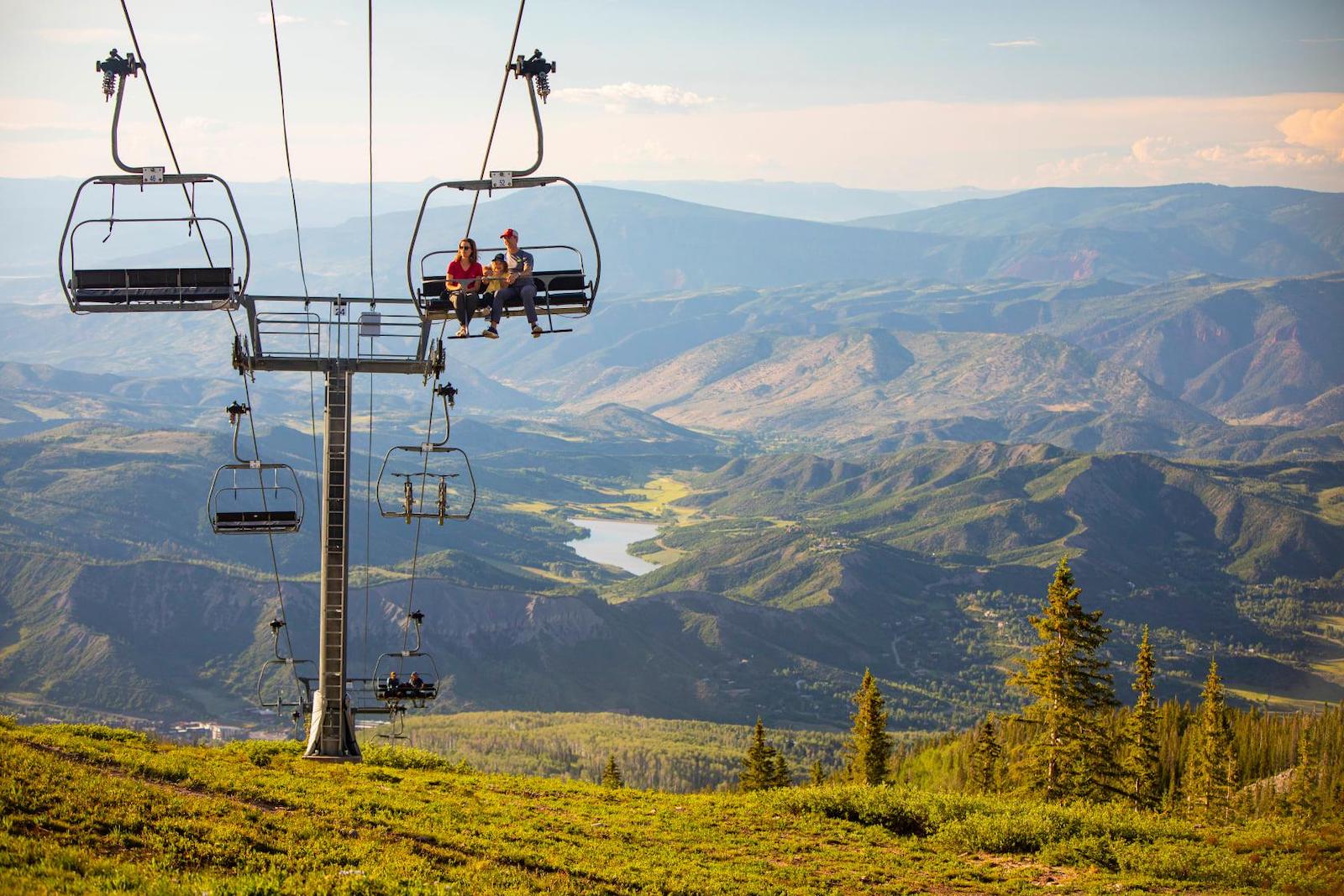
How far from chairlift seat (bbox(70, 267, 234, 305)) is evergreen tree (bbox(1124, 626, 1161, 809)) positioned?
139ft

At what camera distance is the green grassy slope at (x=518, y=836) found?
2017 centimetres

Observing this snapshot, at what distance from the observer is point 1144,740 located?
190 feet

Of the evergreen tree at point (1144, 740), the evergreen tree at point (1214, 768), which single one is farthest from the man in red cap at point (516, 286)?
the evergreen tree at point (1214, 768)

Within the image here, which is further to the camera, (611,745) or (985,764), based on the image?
(611,745)

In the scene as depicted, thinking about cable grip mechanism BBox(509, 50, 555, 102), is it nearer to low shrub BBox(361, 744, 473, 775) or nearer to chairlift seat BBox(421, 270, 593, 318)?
chairlift seat BBox(421, 270, 593, 318)

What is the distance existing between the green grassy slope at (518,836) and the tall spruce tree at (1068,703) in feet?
29.6

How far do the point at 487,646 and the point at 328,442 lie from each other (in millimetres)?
166344

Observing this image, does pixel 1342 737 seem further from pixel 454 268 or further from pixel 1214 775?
pixel 454 268

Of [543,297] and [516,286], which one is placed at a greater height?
[516,286]

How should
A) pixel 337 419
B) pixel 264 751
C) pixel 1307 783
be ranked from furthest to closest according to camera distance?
1. pixel 1307 783
2. pixel 264 751
3. pixel 337 419

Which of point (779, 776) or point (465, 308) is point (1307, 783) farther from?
point (465, 308)

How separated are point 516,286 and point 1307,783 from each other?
49.1 meters

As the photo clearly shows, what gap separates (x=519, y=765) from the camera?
123 meters

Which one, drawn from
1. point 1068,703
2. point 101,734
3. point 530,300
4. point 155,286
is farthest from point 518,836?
point 1068,703
